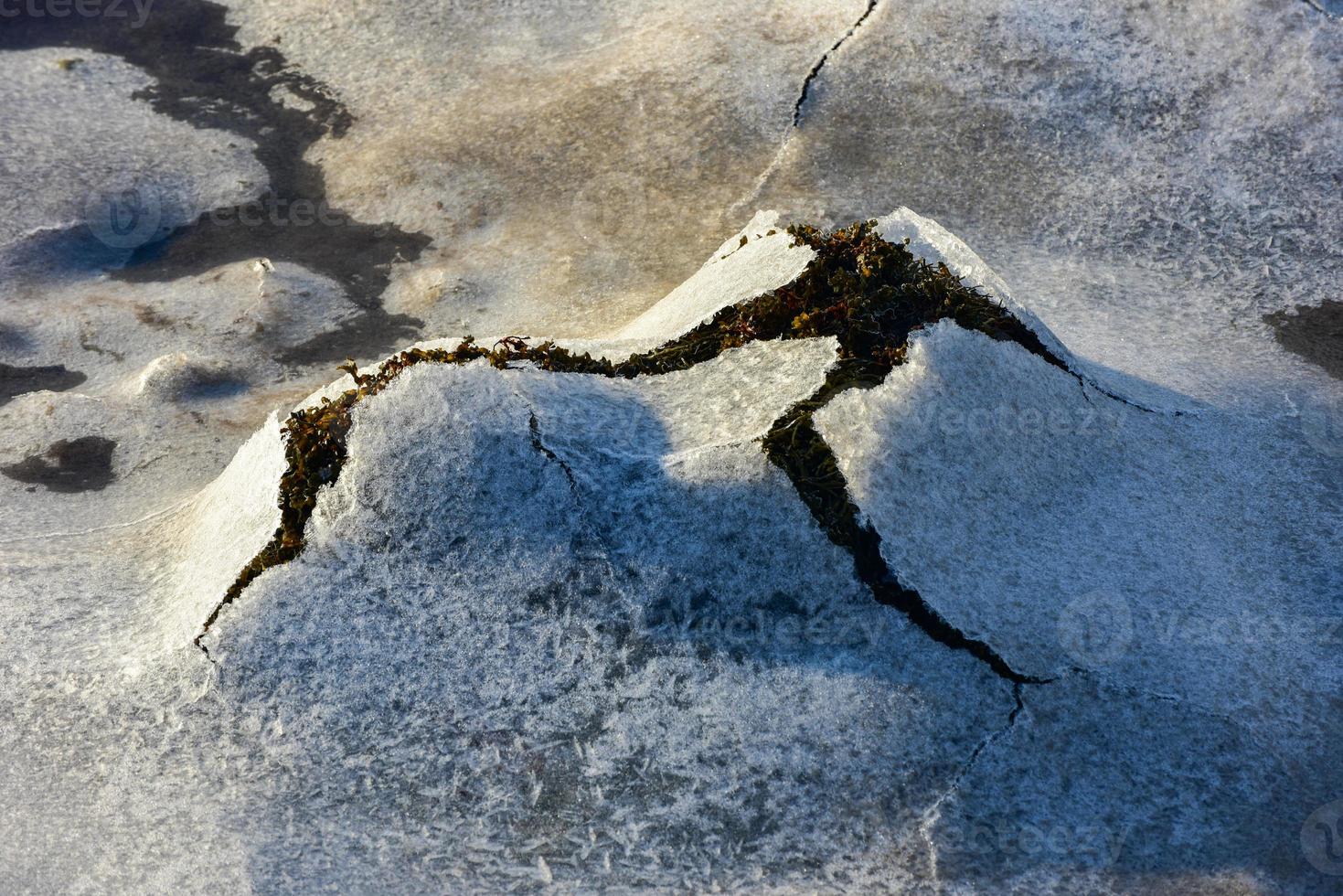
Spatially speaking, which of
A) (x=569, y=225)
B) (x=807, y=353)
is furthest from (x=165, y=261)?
(x=807, y=353)

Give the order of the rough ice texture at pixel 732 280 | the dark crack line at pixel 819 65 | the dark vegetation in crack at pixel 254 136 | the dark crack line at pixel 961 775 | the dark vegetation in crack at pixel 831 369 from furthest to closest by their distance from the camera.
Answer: the dark crack line at pixel 819 65 < the dark vegetation in crack at pixel 254 136 < the rough ice texture at pixel 732 280 < the dark vegetation in crack at pixel 831 369 < the dark crack line at pixel 961 775

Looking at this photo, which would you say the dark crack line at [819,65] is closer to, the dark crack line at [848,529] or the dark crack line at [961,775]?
the dark crack line at [848,529]

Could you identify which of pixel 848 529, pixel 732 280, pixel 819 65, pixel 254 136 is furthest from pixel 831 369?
pixel 254 136

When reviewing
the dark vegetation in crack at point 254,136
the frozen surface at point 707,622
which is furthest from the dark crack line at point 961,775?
the dark vegetation in crack at point 254,136

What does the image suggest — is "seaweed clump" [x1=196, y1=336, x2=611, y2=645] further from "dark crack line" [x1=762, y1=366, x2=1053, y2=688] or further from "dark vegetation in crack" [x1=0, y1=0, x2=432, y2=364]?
"dark vegetation in crack" [x1=0, y1=0, x2=432, y2=364]

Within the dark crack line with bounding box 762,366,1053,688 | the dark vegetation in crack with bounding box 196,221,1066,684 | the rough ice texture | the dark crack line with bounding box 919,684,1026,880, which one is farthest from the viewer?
the rough ice texture

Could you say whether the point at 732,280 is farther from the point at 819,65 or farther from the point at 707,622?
the point at 819,65

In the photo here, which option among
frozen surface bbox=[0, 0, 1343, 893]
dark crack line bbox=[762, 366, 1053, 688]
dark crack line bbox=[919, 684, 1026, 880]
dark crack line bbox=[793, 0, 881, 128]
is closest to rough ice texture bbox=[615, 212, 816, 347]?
frozen surface bbox=[0, 0, 1343, 893]
